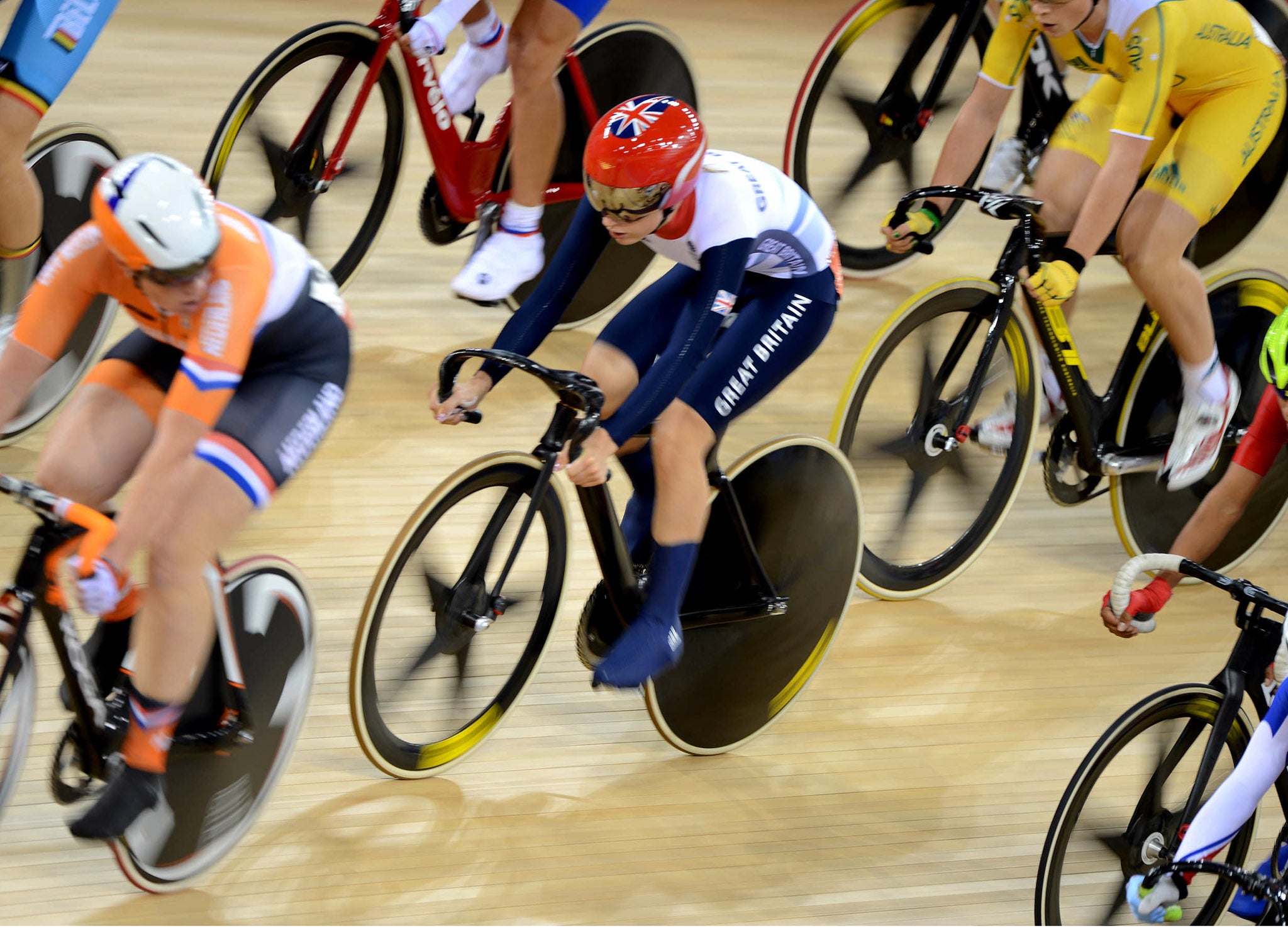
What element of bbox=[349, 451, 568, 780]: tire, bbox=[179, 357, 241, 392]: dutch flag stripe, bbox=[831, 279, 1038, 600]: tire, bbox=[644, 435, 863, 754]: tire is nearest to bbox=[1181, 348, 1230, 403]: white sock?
bbox=[831, 279, 1038, 600]: tire

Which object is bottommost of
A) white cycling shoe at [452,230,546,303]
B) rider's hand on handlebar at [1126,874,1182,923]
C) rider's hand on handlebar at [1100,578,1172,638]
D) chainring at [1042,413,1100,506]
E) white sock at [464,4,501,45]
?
chainring at [1042,413,1100,506]

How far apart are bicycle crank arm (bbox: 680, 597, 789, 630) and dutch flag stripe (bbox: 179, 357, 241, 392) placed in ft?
3.72

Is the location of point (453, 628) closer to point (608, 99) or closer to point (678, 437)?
point (678, 437)

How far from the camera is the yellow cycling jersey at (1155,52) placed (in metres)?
3.39

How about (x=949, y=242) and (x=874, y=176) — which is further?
(x=949, y=242)

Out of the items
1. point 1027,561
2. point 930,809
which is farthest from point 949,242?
point 930,809

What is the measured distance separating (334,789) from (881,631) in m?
1.47

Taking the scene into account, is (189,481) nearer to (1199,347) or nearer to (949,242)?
(1199,347)

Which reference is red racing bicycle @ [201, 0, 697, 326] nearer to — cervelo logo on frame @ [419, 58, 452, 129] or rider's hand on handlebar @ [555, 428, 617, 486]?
cervelo logo on frame @ [419, 58, 452, 129]

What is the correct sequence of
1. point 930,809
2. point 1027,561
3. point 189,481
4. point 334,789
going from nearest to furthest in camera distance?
point 189,481 → point 334,789 → point 930,809 → point 1027,561

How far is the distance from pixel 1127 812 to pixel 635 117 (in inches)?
60.5

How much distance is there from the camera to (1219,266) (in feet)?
18.4

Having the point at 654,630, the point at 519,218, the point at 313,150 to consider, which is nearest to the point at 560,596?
the point at 654,630

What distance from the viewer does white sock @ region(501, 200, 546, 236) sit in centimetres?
413
